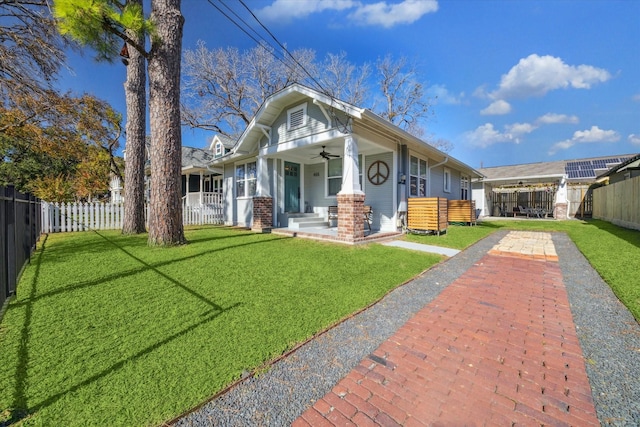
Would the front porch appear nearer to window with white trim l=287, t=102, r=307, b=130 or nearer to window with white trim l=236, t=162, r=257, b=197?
window with white trim l=236, t=162, r=257, b=197

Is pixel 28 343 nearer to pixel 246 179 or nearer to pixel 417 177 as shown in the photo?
pixel 246 179

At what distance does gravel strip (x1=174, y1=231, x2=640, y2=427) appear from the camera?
5.41 feet

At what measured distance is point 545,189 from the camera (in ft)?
60.7

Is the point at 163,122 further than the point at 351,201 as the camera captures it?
No

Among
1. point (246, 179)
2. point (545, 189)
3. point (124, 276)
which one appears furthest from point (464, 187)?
point (124, 276)

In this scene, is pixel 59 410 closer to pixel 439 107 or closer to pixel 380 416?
pixel 380 416

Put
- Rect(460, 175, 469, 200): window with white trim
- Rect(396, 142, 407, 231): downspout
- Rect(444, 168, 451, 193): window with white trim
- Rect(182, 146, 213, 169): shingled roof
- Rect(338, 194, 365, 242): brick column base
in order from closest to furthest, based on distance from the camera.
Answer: Rect(338, 194, 365, 242): brick column base → Rect(396, 142, 407, 231): downspout → Rect(444, 168, 451, 193): window with white trim → Rect(460, 175, 469, 200): window with white trim → Rect(182, 146, 213, 169): shingled roof

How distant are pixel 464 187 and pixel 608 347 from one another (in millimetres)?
16571

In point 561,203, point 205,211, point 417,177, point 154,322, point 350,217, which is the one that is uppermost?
point 417,177

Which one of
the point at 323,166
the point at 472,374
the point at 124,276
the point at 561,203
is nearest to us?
the point at 472,374

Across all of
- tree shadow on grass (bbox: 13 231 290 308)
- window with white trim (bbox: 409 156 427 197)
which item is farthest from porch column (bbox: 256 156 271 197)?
window with white trim (bbox: 409 156 427 197)

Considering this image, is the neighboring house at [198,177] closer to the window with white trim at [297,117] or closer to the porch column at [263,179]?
the porch column at [263,179]

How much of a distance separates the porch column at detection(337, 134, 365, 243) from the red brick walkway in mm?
3782

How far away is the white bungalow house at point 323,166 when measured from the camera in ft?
23.7
